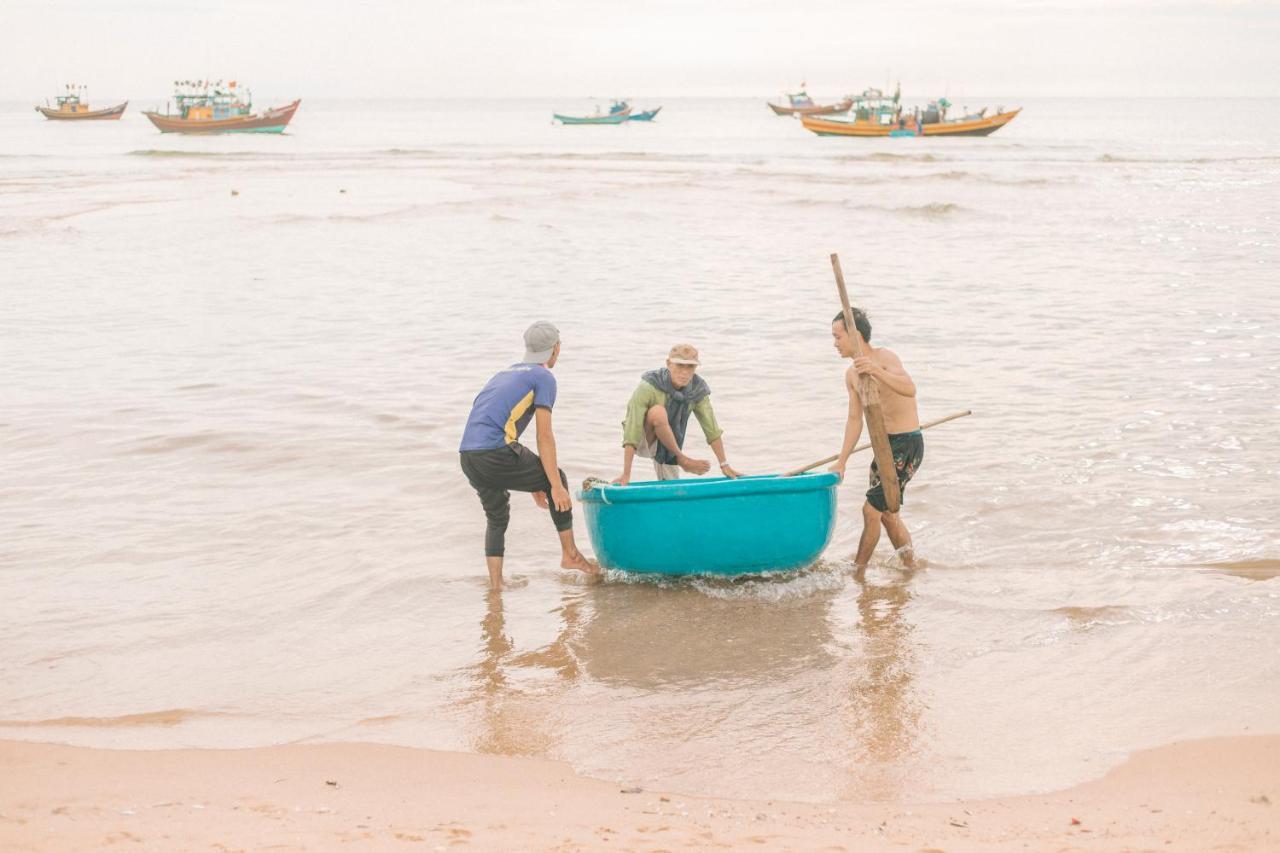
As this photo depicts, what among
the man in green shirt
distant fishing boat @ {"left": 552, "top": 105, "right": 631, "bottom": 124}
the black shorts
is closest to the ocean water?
the black shorts

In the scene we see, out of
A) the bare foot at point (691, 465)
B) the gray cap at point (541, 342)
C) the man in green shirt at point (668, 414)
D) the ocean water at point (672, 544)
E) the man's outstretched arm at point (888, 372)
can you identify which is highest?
the gray cap at point (541, 342)

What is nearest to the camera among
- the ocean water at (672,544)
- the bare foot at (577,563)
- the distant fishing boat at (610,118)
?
the ocean water at (672,544)

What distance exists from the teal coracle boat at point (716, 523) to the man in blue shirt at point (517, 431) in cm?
27

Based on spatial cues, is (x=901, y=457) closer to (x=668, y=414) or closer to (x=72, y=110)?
(x=668, y=414)

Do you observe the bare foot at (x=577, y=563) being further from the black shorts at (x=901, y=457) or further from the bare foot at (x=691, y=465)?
the black shorts at (x=901, y=457)

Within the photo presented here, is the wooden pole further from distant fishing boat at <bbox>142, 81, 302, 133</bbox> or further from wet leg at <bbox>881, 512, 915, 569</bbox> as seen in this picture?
distant fishing boat at <bbox>142, 81, 302, 133</bbox>

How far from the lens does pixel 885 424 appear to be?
6320 millimetres

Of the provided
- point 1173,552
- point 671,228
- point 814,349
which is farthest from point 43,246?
point 1173,552

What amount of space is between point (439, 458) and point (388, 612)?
3.07 metres

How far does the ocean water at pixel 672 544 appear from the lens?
4.71 meters

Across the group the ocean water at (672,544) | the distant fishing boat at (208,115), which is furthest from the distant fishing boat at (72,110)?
the ocean water at (672,544)

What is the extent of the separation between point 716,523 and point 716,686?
1.20 meters

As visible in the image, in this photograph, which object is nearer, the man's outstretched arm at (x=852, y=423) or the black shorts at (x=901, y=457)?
the man's outstretched arm at (x=852, y=423)

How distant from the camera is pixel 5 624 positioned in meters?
5.75
